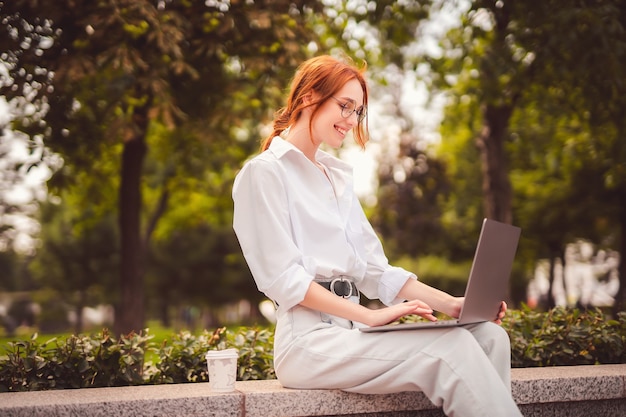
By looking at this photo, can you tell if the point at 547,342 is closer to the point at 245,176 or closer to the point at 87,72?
the point at 245,176

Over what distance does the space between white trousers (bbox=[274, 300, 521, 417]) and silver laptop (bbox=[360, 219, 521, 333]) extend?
0.06 meters

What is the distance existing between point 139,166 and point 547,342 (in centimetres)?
734

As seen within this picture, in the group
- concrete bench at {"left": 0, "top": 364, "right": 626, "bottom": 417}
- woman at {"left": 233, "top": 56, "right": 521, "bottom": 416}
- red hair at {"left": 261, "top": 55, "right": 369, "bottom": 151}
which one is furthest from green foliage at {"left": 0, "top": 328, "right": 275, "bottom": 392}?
red hair at {"left": 261, "top": 55, "right": 369, "bottom": 151}

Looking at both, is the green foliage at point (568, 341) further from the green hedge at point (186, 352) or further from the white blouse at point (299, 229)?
the white blouse at point (299, 229)

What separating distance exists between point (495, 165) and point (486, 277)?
29.9 ft

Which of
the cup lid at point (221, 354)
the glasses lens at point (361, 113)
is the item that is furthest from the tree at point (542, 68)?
the cup lid at point (221, 354)

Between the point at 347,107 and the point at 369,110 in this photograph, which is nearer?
the point at 347,107

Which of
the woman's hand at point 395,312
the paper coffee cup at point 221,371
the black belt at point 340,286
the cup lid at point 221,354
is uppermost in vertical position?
the black belt at point 340,286

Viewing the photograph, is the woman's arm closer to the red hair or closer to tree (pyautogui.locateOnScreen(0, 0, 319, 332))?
the red hair

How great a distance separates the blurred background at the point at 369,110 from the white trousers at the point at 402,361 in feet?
5.55

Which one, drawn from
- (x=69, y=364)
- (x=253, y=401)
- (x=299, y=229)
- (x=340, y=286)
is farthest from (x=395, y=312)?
(x=69, y=364)

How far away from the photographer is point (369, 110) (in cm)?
448

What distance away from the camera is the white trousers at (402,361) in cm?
280

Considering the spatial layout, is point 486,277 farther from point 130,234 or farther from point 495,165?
point 495,165
